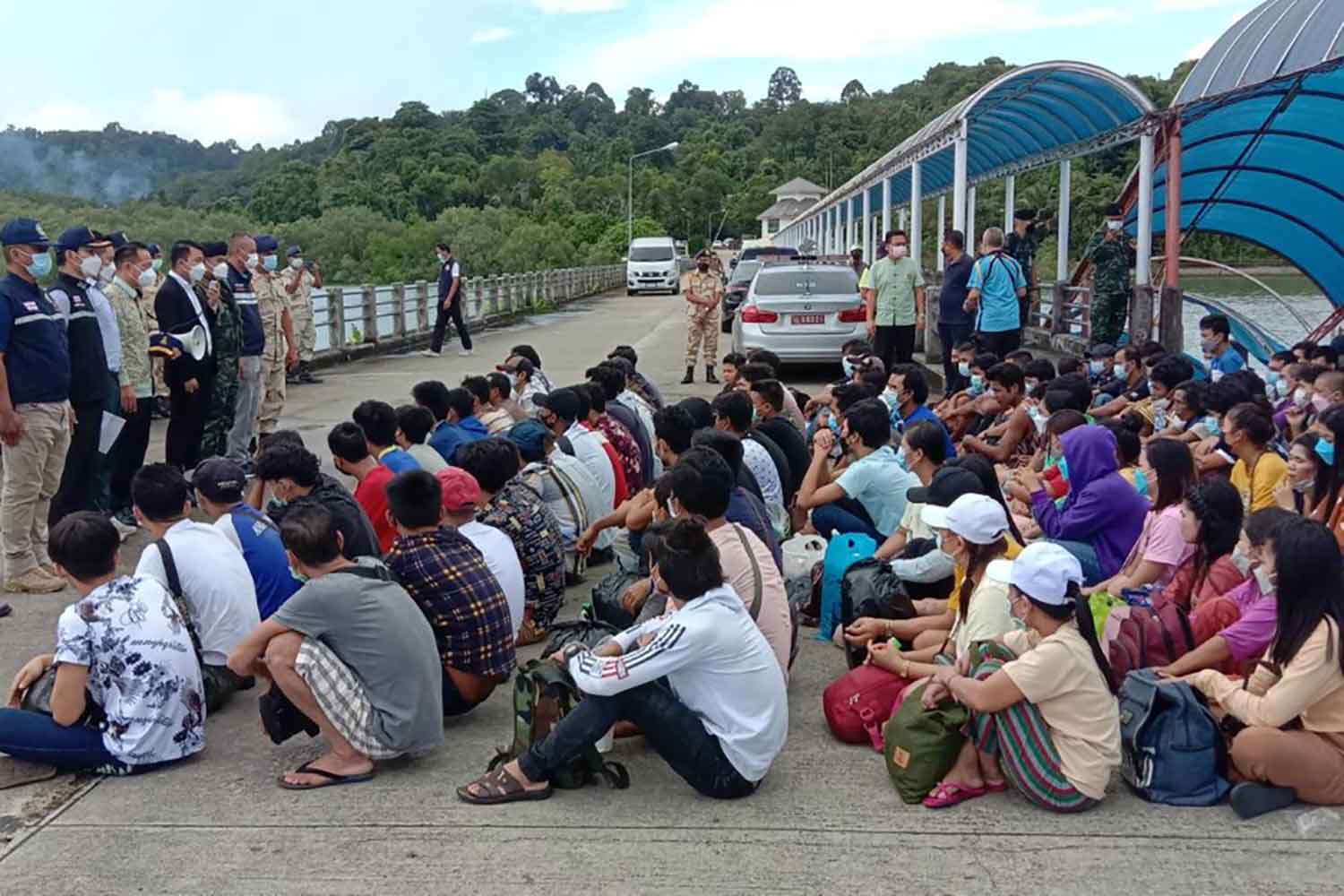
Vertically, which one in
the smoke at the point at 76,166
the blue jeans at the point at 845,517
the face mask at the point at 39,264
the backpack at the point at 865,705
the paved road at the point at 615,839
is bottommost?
the paved road at the point at 615,839

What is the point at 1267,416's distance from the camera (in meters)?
6.06

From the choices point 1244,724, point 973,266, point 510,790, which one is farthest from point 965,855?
point 973,266

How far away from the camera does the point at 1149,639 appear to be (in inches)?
179

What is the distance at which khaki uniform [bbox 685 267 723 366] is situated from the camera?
15.2 m

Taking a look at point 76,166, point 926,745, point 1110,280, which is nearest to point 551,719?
point 926,745

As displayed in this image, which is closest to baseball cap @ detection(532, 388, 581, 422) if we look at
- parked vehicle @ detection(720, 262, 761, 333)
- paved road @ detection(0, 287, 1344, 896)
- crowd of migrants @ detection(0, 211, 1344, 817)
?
crowd of migrants @ detection(0, 211, 1344, 817)

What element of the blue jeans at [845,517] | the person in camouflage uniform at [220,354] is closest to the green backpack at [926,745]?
the blue jeans at [845,517]

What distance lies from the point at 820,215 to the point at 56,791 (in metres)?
42.0

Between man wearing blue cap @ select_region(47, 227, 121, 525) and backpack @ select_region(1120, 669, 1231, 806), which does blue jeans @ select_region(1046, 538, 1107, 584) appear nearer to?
backpack @ select_region(1120, 669, 1231, 806)

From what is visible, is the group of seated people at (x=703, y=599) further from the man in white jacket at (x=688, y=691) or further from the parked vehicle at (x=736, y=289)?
the parked vehicle at (x=736, y=289)

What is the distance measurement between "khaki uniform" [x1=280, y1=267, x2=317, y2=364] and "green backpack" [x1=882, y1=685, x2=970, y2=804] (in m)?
13.1

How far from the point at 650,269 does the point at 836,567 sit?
37108mm

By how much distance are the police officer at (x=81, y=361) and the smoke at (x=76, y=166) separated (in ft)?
281

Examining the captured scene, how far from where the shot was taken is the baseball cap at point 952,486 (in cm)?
496
